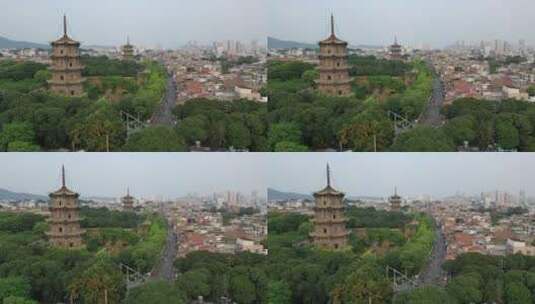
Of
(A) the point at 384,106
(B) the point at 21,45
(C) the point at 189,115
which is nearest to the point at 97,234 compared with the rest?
(C) the point at 189,115

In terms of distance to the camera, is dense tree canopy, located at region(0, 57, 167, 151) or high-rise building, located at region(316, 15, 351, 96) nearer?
dense tree canopy, located at region(0, 57, 167, 151)

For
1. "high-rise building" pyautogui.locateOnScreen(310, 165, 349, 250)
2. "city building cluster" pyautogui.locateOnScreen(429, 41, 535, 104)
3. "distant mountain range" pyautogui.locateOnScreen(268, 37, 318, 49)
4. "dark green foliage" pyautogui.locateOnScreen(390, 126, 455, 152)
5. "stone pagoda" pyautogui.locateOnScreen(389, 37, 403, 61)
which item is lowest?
"high-rise building" pyautogui.locateOnScreen(310, 165, 349, 250)

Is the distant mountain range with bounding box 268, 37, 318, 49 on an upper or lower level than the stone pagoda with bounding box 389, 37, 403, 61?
upper

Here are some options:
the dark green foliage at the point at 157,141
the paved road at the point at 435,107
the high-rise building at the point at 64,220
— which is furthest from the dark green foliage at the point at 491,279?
the high-rise building at the point at 64,220

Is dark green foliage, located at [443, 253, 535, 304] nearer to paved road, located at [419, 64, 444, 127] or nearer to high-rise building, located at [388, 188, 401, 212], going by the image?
high-rise building, located at [388, 188, 401, 212]

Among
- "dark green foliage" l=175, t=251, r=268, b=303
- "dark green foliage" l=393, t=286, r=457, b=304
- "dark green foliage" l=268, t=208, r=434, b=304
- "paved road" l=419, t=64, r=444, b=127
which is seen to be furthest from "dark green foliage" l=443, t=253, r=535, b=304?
"dark green foliage" l=175, t=251, r=268, b=303

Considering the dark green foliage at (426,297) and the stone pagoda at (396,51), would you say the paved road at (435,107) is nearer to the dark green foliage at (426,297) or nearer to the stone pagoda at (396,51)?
the stone pagoda at (396,51)
